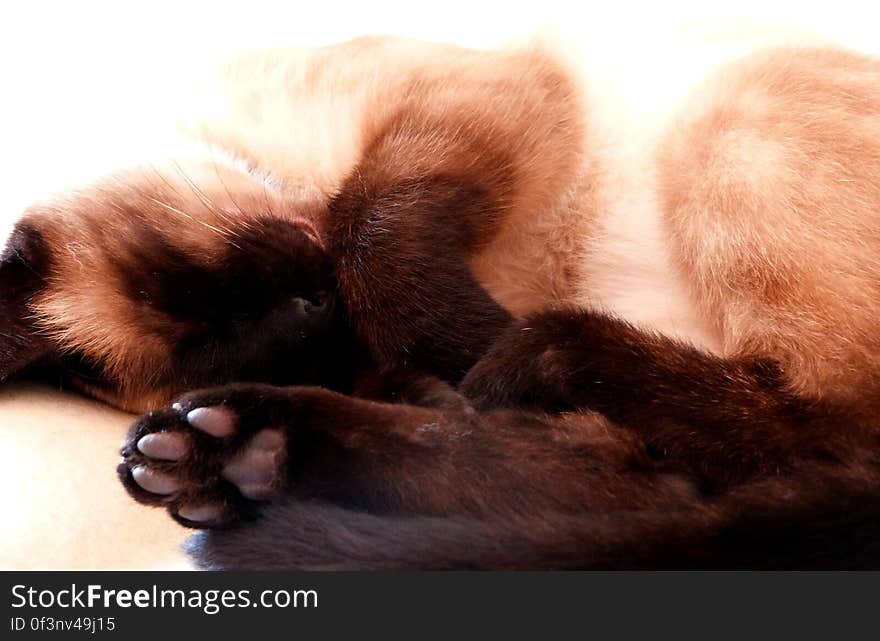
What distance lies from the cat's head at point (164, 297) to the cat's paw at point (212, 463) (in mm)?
381

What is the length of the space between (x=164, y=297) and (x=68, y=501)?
39cm

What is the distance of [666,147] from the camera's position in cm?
179

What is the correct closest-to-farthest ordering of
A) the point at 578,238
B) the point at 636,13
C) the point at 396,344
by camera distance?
the point at 396,344 → the point at 578,238 → the point at 636,13

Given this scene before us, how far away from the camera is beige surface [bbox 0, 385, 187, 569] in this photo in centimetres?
137

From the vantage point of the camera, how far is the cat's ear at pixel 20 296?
5.54 ft

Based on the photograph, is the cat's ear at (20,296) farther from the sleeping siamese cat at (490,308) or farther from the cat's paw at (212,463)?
the cat's paw at (212,463)

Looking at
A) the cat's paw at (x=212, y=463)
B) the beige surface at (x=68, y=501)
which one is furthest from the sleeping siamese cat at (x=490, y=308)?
the beige surface at (x=68, y=501)

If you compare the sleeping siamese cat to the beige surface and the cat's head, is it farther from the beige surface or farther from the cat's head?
the beige surface

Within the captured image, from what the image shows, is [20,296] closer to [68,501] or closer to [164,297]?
[164,297]

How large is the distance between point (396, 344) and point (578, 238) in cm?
48

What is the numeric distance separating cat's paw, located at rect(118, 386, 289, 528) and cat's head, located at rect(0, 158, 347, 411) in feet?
1.25

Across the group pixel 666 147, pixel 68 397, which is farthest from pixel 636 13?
pixel 68 397

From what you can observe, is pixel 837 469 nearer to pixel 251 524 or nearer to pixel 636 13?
pixel 251 524

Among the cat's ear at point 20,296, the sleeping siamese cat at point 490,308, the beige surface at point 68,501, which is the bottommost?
the beige surface at point 68,501
